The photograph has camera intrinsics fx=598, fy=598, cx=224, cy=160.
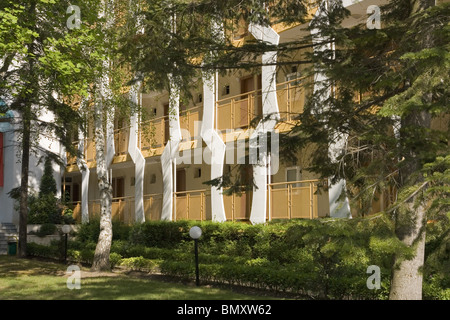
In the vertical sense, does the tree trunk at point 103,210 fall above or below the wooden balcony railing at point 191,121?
below

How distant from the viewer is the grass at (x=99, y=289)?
42.3 feet

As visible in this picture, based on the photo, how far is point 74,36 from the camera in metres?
15.5

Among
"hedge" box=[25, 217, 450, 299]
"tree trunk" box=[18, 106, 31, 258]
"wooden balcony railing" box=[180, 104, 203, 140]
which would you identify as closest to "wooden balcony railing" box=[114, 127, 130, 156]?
"hedge" box=[25, 217, 450, 299]

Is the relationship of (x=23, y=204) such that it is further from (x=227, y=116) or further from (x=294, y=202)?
(x=294, y=202)

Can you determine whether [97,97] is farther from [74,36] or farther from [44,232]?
[44,232]

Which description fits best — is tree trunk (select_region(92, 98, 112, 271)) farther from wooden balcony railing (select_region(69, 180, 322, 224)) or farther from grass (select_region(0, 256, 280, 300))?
wooden balcony railing (select_region(69, 180, 322, 224))

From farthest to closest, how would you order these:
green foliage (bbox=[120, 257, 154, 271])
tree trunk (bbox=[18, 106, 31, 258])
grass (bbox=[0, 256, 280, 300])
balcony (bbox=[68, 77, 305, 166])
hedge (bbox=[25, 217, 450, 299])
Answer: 1. tree trunk (bbox=[18, 106, 31, 258])
2. green foliage (bbox=[120, 257, 154, 271])
3. balcony (bbox=[68, 77, 305, 166])
4. grass (bbox=[0, 256, 280, 300])
5. hedge (bbox=[25, 217, 450, 299])

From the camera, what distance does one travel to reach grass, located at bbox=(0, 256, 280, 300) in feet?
42.3

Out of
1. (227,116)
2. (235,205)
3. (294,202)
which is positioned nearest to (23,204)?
(235,205)

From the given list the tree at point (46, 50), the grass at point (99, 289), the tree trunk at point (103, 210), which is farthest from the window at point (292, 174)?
the tree at point (46, 50)

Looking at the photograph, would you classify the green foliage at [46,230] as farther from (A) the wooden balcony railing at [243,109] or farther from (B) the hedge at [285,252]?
(A) the wooden balcony railing at [243,109]

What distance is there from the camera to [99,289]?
1405 cm
